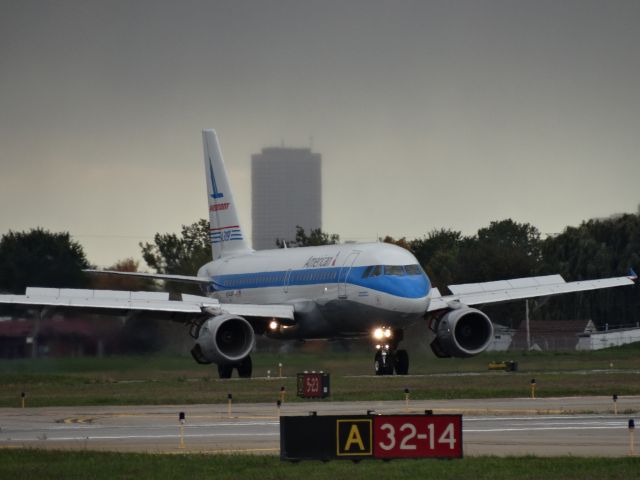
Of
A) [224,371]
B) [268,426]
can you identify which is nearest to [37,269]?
[224,371]

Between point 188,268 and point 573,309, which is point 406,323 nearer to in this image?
point 188,268

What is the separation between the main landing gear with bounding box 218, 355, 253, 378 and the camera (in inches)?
2115

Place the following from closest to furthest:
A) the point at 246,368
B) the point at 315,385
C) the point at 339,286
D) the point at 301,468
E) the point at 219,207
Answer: the point at 301,468, the point at 315,385, the point at 339,286, the point at 246,368, the point at 219,207

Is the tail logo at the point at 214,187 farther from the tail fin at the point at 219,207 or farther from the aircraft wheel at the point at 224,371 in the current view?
the aircraft wheel at the point at 224,371

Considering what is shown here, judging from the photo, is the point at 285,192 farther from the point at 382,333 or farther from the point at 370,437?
the point at 370,437

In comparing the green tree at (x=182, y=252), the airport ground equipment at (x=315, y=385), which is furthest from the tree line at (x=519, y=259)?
the airport ground equipment at (x=315, y=385)

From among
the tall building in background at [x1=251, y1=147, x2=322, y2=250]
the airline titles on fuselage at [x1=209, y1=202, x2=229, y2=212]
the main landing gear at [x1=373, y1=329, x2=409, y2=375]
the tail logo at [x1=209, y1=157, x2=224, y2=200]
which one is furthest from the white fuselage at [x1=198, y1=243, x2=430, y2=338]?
the tall building in background at [x1=251, y1=147, x2=322, y2=250]

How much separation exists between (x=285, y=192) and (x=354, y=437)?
105867mm

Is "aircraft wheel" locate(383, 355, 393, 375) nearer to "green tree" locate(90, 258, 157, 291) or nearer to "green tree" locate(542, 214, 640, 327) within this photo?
"green tree" locate(90, 258, 157, 291)

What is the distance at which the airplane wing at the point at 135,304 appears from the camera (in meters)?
51.9

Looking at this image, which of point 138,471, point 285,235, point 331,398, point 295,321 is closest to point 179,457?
point 138,471

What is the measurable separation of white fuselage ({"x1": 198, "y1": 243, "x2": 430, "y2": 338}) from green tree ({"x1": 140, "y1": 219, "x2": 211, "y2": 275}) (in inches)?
530

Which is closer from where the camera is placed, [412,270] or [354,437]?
[354,437]

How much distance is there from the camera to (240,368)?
181ft
